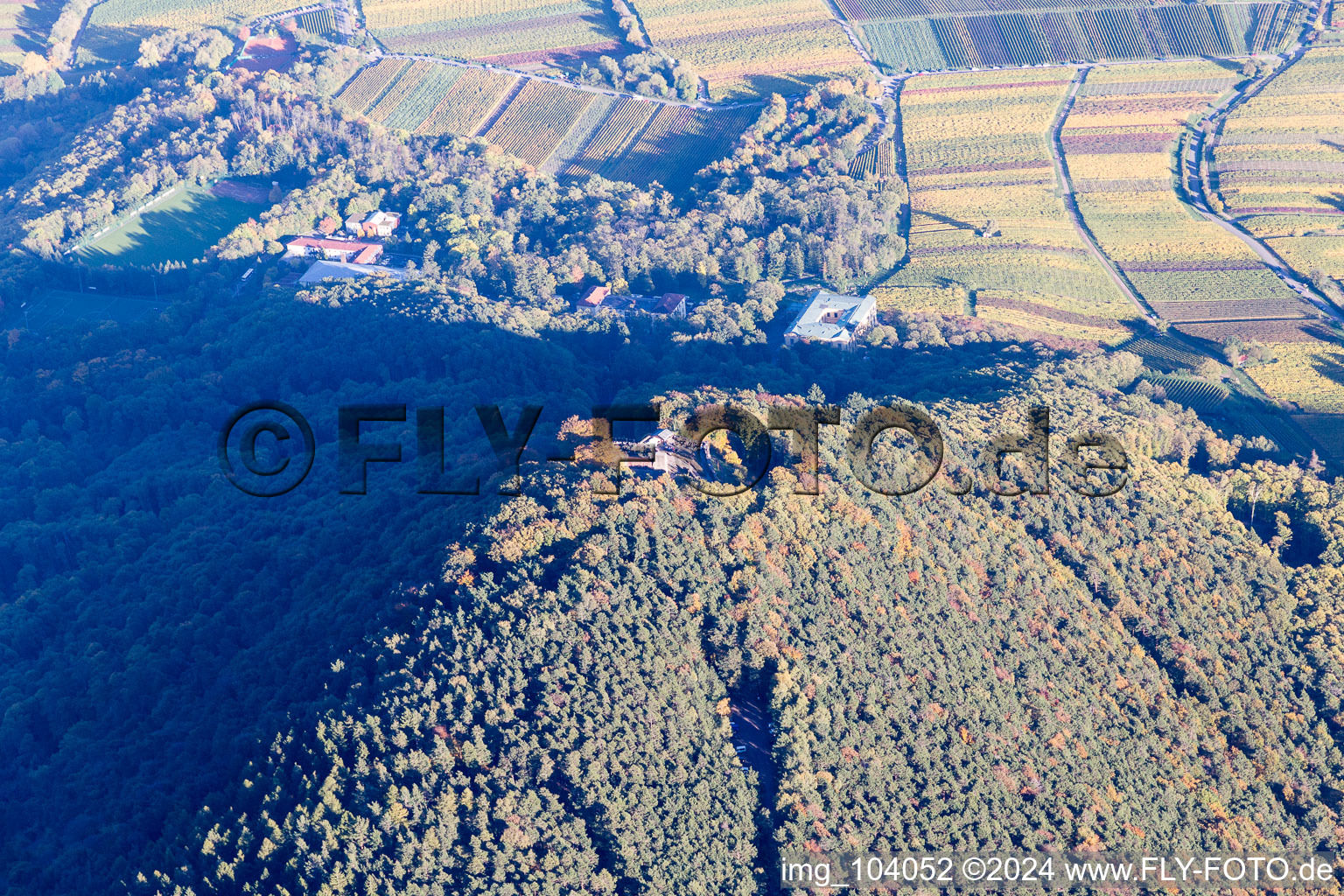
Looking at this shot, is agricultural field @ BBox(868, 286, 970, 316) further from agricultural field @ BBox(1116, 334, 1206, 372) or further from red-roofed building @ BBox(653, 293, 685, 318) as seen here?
red-roofed building @ BBox(653, 293, 685, 318)

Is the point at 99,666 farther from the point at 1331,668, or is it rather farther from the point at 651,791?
the point at 1331,668

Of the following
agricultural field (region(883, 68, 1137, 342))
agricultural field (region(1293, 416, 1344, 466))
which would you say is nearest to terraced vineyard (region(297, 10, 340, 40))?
agricultural field (region(883, 68, 1137, 342))

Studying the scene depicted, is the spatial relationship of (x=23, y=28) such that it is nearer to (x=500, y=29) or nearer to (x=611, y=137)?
(x=500, y=29)

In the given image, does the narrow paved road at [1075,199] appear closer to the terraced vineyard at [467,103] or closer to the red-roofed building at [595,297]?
the red-roofed building at [595,297]

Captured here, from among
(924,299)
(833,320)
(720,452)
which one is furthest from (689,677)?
(924,299)

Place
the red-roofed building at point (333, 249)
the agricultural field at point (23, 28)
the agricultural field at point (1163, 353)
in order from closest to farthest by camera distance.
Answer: the agricultural field at point (1163, 353)
the red-roofed building at point (333, 249)
the agricultural field at point (23, 28)

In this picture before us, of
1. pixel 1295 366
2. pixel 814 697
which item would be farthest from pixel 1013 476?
pixel 1295 366

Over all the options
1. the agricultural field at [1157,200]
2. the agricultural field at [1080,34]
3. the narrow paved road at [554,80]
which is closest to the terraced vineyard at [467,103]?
the narrow paved road at [554,80]
